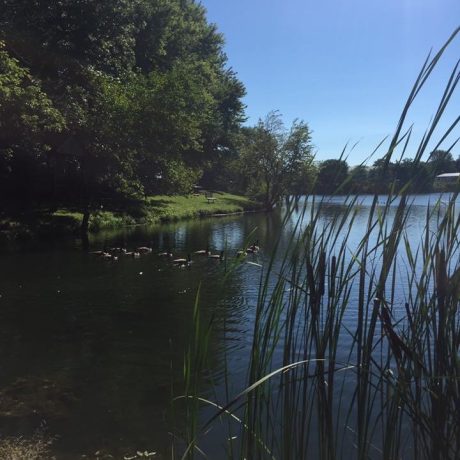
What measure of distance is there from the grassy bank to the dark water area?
4.20 metres

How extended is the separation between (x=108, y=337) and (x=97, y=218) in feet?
63.2

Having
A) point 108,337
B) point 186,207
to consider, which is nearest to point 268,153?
point 186,207

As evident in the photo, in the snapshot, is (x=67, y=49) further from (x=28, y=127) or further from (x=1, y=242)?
(x=1, y=242)

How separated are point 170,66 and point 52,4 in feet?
48.7

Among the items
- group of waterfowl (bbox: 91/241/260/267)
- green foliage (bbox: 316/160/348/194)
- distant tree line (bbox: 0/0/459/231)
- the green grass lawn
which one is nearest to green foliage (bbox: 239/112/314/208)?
the green grass lawn

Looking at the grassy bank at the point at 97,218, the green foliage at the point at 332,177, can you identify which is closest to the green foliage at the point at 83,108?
the grassy bank at the point at 97,218

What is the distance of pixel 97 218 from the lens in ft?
92.4

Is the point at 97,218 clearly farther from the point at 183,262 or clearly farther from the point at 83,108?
the point at 183,262

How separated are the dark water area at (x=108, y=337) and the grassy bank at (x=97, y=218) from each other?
420 centimetres

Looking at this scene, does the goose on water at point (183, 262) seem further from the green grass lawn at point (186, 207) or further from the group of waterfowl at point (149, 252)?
the green grass lawn at point (186, 207)

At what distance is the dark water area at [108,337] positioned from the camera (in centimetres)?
591

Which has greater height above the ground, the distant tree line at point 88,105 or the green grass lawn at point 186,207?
the distant tree line at point 88,105

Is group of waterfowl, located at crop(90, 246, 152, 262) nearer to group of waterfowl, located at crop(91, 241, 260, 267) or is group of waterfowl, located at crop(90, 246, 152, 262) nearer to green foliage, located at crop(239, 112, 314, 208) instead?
group of waterfowl, located at crop(91, 241, 260, 267)

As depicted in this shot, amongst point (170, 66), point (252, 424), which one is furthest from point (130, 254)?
point (170, 66)
